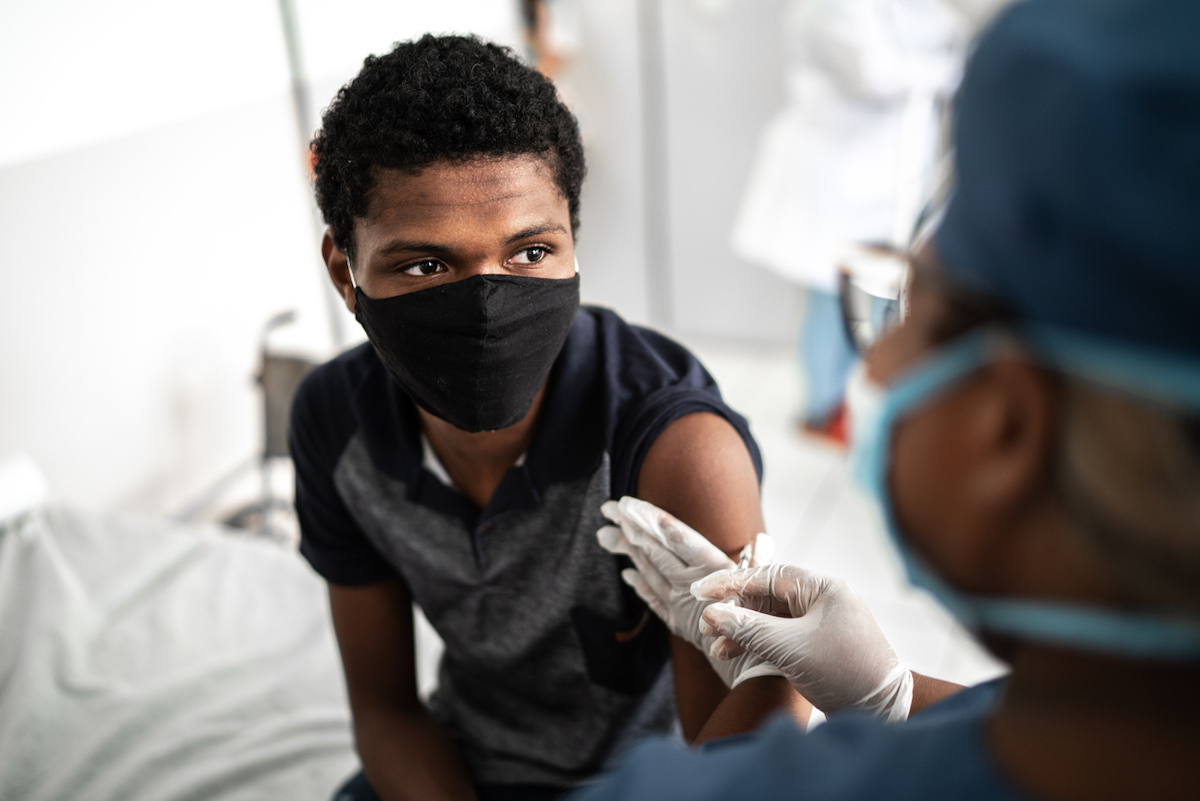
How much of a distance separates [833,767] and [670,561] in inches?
18.0

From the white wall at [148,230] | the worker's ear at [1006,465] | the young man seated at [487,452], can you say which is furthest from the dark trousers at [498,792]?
the white wall at [148,230]

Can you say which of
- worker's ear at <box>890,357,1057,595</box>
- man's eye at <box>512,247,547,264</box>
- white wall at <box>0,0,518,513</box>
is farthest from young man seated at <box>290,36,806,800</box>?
white wall at <box>0,0,518,513</box>

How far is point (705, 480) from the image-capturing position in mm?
948

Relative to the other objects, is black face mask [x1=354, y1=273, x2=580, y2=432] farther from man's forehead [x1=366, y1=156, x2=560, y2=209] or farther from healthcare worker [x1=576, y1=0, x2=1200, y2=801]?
healthcare worker [x1=576, y1=0, x2=1200, y2=801]

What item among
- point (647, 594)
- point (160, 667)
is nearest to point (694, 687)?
point (647, 594)

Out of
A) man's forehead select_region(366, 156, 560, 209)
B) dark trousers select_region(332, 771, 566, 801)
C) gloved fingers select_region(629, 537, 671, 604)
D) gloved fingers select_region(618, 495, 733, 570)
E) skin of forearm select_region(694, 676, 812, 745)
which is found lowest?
dark trousers select_region(332, 771, 566, 801)

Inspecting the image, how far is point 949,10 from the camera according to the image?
113 inches

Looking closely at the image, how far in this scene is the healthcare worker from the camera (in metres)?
0.39

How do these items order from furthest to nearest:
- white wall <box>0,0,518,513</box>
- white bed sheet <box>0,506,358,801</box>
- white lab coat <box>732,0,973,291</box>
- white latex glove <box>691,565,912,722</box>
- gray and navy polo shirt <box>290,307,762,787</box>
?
white lab coat <box>732,0,973,291</box>, white wall <box>0,0,518,513</box>, white bed sheet <box>0,506,358,801</box>, gray and navy polo shirt <box>290,307,762,787</box>, white latex glove <box>691,565,912,722</box>

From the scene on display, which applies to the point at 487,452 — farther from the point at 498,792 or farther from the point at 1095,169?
the point at 1095,169

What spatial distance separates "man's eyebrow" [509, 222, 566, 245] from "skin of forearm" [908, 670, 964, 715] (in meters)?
0.67

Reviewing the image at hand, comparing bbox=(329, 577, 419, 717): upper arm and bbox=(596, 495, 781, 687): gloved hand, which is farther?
bbox=(329, 577, 419, 717): upper arm

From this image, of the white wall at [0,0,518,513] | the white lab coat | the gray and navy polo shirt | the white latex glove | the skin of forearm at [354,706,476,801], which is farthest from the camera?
the white lab coat

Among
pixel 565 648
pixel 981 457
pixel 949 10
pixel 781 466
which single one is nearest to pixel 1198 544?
pixel 981 457
